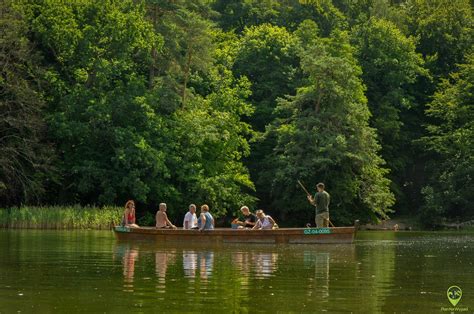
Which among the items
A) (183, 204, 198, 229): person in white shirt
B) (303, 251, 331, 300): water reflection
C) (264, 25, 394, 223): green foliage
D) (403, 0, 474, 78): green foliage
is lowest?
(303, 251, 331, 300): water reflection

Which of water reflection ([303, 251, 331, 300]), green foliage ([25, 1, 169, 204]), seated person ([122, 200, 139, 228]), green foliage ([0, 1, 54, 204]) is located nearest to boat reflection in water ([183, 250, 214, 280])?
water reflection ([303, 251, 331, 300])

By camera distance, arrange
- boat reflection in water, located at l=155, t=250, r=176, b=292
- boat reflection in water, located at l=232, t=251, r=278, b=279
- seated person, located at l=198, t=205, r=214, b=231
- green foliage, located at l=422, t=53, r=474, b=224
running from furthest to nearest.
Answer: green foliage, located at l=422, t=53, r=474, b=224 → seated person, located at l=198, t=205, r=214, b=231 → boat reflection in water, located at l=232, t=251, r=278, b=279 → boat reflection in water, located at l=155, t=250, r=176, b=292

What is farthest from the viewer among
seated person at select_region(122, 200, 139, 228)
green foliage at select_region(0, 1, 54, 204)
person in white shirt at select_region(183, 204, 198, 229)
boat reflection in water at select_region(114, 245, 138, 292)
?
green foliage at select_region(0, 1, 54, 204)

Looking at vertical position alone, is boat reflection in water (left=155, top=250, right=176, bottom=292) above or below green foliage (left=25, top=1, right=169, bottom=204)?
below

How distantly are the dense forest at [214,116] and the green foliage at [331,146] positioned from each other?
9 cm

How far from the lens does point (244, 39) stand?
2581 inches

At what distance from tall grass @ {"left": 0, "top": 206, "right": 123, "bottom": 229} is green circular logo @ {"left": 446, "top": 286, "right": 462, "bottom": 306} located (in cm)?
2793

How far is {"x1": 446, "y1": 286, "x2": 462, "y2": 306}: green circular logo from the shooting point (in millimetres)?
16969

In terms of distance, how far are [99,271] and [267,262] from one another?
4.98 meters

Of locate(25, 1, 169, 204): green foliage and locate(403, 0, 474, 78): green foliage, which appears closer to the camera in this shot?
locate(25, 1, 169, 204): green foliage

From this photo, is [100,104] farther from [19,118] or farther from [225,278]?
[225,278]

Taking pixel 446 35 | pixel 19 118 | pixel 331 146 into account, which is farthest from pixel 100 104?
pixel 446 35

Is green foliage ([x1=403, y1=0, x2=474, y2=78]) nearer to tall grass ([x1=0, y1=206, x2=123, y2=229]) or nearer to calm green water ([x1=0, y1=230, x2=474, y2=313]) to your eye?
tall grass ([x1=0, y1=206, x2=123, y2=229])

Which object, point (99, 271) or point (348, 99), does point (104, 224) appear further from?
point (99, 271)
